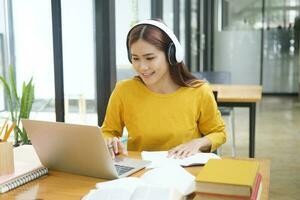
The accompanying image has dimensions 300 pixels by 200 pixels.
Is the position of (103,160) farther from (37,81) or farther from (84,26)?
(84,26)

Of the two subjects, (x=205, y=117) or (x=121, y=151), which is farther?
(x=205, y=117)

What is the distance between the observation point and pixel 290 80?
25.8 feet

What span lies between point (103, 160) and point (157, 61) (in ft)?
1.91

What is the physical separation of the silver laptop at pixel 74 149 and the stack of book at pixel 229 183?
297mm

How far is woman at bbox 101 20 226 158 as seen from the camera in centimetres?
159

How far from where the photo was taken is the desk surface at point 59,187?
43.2 inches

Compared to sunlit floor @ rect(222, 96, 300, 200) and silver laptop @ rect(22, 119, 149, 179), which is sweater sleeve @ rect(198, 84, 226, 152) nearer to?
silver laptop @ rect(22, 119, 149, 179)

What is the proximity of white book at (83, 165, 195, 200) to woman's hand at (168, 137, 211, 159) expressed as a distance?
0.76 ft

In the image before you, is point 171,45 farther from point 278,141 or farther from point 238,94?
point 278,141

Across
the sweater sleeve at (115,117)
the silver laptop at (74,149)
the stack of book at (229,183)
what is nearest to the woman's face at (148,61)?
the sweater sleeve at (115,117)

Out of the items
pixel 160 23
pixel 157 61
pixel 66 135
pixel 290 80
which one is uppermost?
pixel 160 23

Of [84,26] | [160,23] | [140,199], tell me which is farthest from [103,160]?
[84,26]

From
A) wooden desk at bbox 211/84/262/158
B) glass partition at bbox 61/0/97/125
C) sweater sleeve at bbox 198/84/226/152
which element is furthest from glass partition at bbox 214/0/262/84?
sweater sleeve at bbox 198/84/226/152

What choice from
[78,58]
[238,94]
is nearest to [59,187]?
[78,58]
